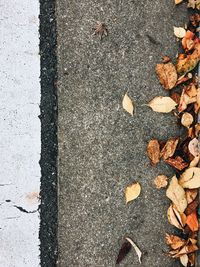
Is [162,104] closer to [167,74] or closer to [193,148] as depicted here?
[167,74]

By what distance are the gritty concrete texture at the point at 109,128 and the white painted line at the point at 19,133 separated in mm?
132

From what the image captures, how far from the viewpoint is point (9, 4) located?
7.88 ft

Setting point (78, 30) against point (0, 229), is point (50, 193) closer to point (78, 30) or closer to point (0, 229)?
point (0, 229)

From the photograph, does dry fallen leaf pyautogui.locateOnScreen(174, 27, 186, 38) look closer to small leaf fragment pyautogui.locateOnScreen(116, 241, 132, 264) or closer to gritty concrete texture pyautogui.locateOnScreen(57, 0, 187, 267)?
gritty concrete texture pyautogui.locateOnScreen(57, 0, 187, 267)

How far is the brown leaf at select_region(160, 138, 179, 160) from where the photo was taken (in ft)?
8.24

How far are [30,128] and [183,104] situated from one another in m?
0.81

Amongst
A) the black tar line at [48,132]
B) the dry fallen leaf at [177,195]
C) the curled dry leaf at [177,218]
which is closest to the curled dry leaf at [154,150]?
the dry fallen leaf at [177,195]

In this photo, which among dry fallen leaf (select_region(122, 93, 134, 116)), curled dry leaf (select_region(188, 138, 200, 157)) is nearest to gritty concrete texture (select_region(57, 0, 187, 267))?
dry fallen leaf (select_region(122, 93, 134, 116))

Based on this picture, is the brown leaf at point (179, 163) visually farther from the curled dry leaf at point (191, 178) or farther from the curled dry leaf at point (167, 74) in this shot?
the curled dry leaf at point (167, 74)

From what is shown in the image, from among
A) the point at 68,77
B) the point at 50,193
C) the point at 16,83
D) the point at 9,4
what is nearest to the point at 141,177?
the point at 50,193

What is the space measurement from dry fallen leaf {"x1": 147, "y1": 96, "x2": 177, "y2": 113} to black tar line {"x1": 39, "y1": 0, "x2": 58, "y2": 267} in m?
0.52

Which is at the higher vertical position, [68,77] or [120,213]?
[68,77]

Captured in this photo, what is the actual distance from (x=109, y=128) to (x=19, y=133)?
47 centimetres

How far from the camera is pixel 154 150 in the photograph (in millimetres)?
2523
